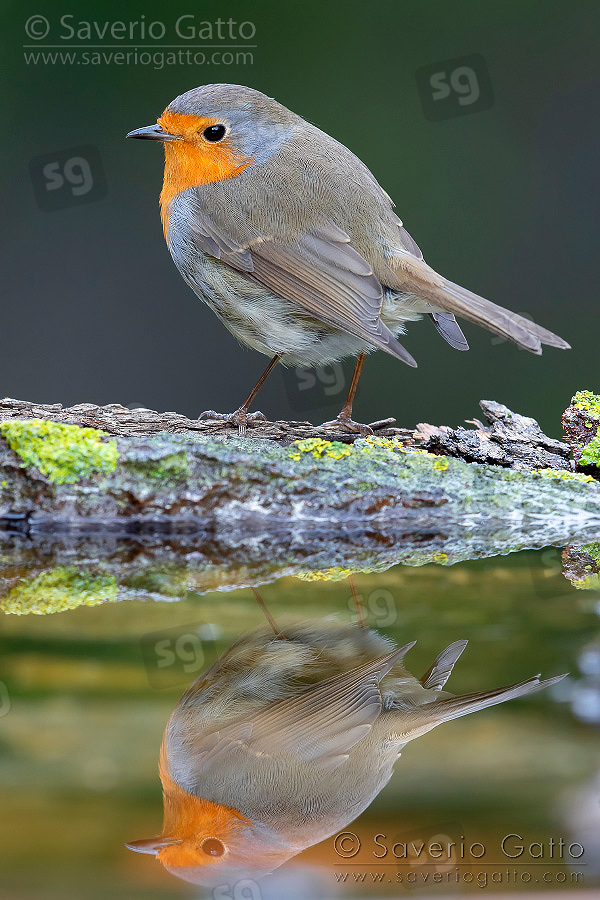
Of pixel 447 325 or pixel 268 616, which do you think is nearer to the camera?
pixel 268 616

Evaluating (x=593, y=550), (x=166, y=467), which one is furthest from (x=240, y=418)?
(x=593, y=550)

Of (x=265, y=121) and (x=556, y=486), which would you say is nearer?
(x=556, y=486)

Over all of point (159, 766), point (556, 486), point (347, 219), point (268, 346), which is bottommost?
point (556, 486)

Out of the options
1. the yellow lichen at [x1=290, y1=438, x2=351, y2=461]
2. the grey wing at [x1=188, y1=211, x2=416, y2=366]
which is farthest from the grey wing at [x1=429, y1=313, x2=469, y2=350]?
the yellow lichen at [x1=290, y1=438, x2=351, y2=461]

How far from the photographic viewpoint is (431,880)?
3.20 ft

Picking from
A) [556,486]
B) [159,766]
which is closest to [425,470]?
[556,486]

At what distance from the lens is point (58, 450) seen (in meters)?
2.72

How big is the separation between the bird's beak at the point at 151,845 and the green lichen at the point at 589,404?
2.46 metres

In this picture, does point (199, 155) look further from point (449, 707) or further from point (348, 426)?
point (449, 707)

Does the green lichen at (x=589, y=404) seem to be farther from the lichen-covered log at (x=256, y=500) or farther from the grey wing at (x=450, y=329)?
the grey wing at (x=450, y=329)

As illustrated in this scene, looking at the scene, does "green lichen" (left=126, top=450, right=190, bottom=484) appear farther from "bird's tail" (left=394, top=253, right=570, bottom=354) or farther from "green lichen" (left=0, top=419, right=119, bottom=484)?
"bird's tail" (left=394, top=253, right=570, bottom=354)

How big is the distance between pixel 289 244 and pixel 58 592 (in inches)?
64.8

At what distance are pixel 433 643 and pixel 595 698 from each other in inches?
14.4

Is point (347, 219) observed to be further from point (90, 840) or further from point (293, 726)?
point (90, 840)
